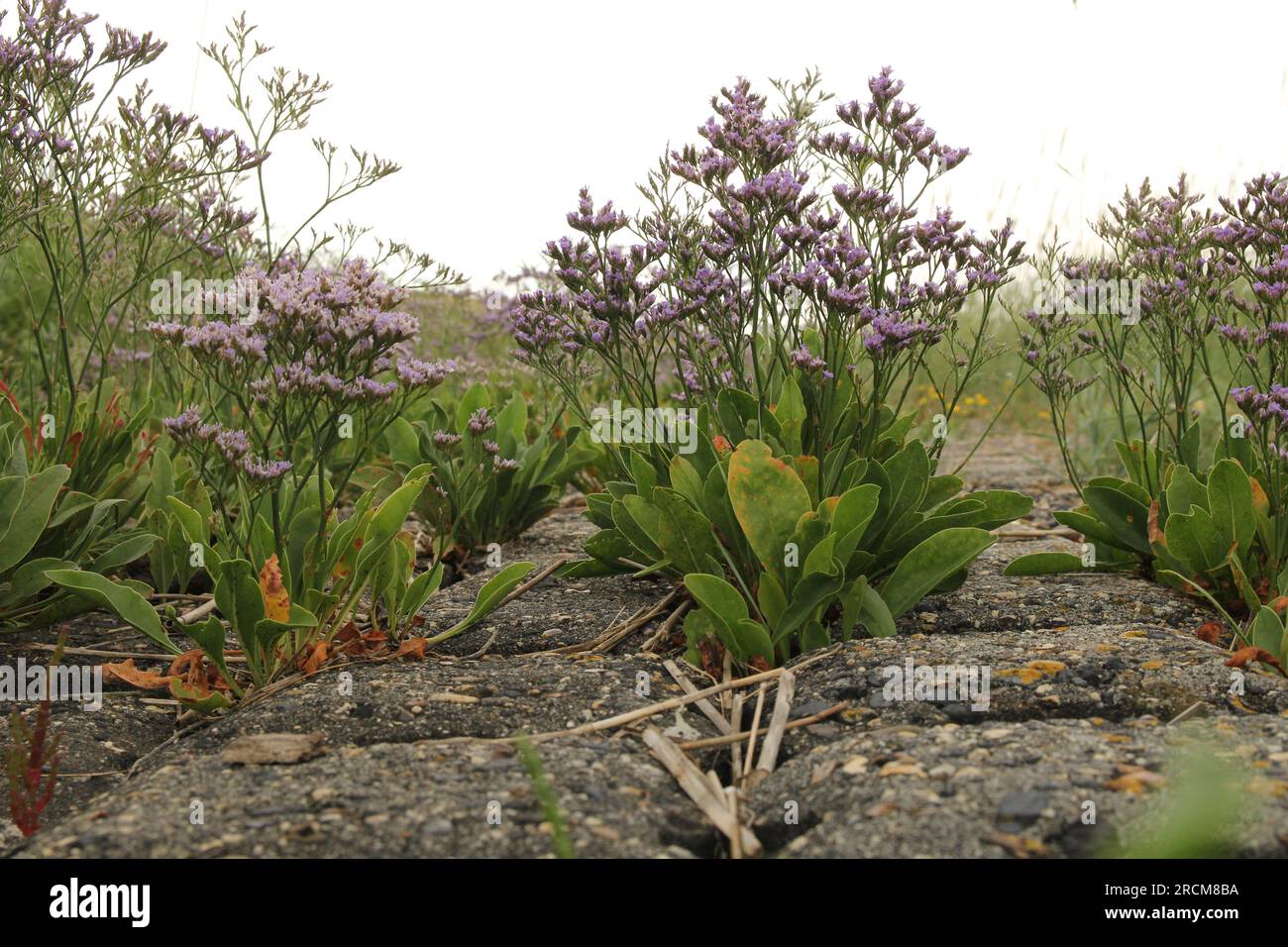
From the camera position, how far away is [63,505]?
11.7 ft

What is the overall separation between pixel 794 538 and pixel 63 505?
2.27 m

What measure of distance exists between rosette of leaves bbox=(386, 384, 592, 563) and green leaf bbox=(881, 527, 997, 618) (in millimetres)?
1677

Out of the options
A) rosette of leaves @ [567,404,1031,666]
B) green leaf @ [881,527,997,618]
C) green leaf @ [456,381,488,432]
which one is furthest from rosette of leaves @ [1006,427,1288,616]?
green leaf @ [456,381,488,432]

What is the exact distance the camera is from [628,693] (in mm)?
2869

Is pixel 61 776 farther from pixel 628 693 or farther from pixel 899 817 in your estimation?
pixel 899 817

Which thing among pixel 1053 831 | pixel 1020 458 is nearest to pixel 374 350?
pixel 1053 831

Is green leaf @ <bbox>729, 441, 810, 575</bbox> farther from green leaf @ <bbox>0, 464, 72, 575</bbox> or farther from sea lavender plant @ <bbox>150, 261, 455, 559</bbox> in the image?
green leaf @ <bbox>0, 464, 72, 575</bbox>

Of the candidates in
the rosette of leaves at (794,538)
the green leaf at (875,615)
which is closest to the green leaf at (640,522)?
the rosette of leaves at (794,538)

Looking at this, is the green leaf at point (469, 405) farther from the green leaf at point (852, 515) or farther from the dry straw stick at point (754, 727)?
the dry straw stick at point (754, 727)

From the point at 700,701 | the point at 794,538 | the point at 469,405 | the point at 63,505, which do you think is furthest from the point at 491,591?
the point at 469,405

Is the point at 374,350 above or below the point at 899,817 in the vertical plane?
above

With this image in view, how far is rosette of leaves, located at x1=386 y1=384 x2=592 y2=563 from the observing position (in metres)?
4.51

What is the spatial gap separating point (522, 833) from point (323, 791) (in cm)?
43

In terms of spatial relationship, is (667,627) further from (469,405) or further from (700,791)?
(469,405)
